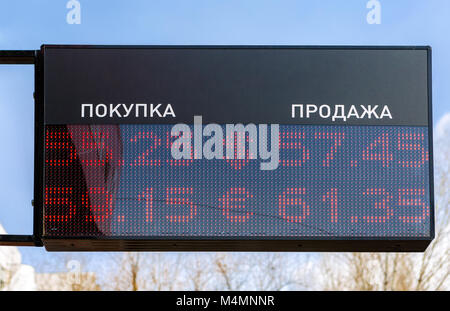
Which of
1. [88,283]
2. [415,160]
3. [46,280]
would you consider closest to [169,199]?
[415,160]

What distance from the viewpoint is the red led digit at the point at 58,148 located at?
502 centimetres

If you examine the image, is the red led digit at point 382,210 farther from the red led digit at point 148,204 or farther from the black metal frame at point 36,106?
the black metal frame at point 36,106

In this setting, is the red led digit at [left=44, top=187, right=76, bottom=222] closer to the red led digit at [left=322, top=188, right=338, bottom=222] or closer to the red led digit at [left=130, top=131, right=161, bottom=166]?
the red led digit at [left=130, top=131, right=161, bottom=166]

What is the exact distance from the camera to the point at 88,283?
13750 mm

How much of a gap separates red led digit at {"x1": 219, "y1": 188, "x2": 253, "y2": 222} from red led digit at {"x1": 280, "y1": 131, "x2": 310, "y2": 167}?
0.36m

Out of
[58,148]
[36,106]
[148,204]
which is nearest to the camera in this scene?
[148,204]

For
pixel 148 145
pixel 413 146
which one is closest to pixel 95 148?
pixel 148 145

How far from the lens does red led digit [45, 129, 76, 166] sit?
502cm

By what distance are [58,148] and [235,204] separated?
1347 mm

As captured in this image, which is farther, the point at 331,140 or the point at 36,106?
the point at 36,106

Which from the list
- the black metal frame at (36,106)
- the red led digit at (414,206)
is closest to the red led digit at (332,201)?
the red led digit at (414,206)

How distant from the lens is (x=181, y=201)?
4922 mm

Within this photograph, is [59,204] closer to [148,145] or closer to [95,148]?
[95,148]

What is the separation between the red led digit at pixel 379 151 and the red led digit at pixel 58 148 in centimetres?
212
